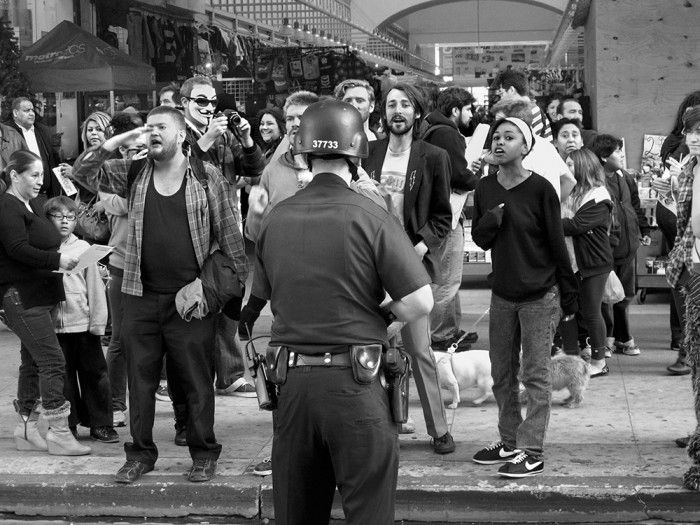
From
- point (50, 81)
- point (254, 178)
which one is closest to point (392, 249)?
point (254, 178)

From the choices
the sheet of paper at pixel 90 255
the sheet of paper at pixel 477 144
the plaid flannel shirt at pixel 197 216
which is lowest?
the sheet of paper at pixel 90 255

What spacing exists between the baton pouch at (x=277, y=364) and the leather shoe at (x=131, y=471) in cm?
210

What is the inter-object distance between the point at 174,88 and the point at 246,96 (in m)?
6.30

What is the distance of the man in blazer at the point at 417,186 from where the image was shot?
250 inches

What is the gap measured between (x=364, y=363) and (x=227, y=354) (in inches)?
149

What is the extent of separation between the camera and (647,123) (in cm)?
1136

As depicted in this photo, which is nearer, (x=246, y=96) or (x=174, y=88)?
(x=174, y=88)

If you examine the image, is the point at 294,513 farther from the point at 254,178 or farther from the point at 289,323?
the point at 254,178

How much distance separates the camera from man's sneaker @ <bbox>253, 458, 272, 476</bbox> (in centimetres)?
607

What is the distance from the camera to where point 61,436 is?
6.50m

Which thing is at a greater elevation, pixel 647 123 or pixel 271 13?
pixel 271 13

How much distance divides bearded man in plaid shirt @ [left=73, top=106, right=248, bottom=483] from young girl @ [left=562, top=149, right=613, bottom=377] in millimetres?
2947

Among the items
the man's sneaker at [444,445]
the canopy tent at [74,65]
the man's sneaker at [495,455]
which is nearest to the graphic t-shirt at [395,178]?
the man's sneaker at [444,445]

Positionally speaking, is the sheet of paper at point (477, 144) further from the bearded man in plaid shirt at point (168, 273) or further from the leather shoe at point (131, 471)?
the leather shoe at point (131, 471)
